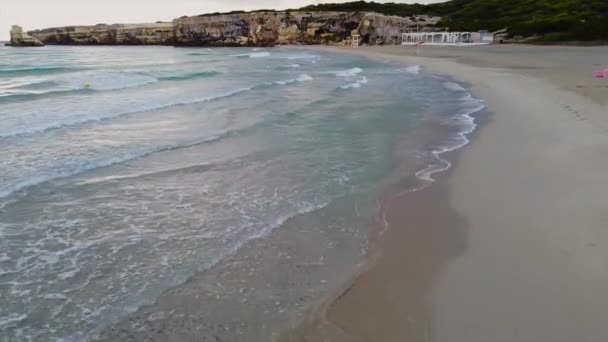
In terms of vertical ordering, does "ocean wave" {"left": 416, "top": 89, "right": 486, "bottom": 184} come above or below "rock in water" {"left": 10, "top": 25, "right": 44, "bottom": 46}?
below

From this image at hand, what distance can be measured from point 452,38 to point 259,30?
4043 centimetres

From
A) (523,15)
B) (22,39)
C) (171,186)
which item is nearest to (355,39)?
(523,15)

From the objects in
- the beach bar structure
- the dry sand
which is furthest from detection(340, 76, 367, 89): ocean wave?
the beach bar structure

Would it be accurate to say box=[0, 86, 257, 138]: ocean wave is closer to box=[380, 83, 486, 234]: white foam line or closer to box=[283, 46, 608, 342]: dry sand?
box=[380, 83, 486, 234]: white foam line

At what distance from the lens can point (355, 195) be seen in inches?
253

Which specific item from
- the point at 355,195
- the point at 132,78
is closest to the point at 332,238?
the point at 355,195

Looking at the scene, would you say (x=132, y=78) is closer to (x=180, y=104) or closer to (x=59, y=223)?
(x=180, y=104)

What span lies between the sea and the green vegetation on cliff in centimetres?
4138

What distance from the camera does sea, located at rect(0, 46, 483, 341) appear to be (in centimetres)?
413

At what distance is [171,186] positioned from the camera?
6.98 metres

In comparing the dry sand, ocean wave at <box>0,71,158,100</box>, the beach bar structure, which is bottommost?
the dry sand

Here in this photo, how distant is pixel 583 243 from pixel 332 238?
244cm

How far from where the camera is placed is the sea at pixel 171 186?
163 inches

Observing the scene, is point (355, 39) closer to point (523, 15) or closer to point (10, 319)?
point (523, 15)
